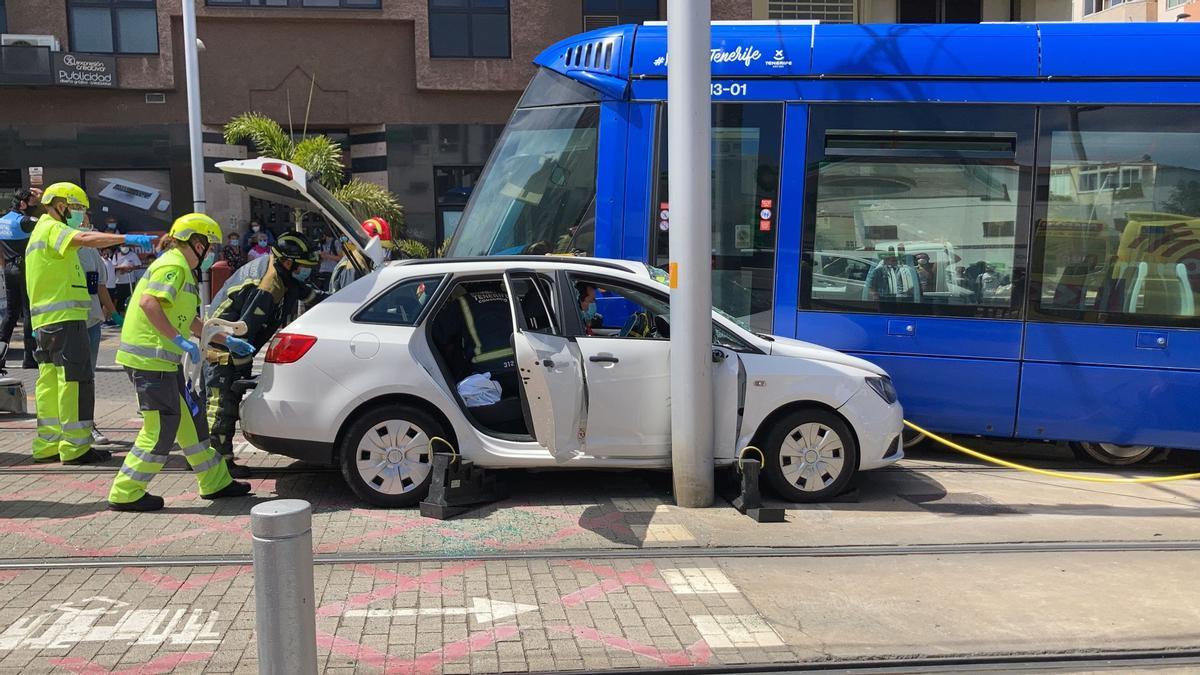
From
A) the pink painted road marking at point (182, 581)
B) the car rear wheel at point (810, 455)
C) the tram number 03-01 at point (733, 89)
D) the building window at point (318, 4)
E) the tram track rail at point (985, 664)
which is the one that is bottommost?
the tram track rail at point (985, 664)

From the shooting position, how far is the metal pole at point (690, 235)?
666 cm

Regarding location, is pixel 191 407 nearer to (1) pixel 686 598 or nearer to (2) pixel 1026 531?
(1) pixel 686 598

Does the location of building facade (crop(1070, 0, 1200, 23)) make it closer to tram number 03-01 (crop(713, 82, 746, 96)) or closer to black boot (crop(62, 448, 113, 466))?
tram number 03-01 (crop(713, 82, 746, 96))

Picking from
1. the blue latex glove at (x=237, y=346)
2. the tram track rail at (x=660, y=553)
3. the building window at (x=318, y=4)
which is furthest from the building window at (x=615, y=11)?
the tram track rail at (x=660, y=553)

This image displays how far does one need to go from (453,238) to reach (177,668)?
17.2ft

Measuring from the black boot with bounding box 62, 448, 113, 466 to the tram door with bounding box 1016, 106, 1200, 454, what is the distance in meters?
7.06

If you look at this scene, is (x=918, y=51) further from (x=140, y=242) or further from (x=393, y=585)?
(x=140, y=242)

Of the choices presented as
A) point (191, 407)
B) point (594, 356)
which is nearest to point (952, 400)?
point (594, 356)

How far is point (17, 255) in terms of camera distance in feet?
38.4

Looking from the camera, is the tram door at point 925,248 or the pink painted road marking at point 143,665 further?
the tram door at point 925,248

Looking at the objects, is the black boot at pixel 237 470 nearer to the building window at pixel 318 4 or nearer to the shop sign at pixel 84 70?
the building window at pixel 318 4

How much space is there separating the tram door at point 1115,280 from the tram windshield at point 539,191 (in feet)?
11.7

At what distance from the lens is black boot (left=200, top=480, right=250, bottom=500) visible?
695 cm

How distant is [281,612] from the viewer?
11.3 ft
